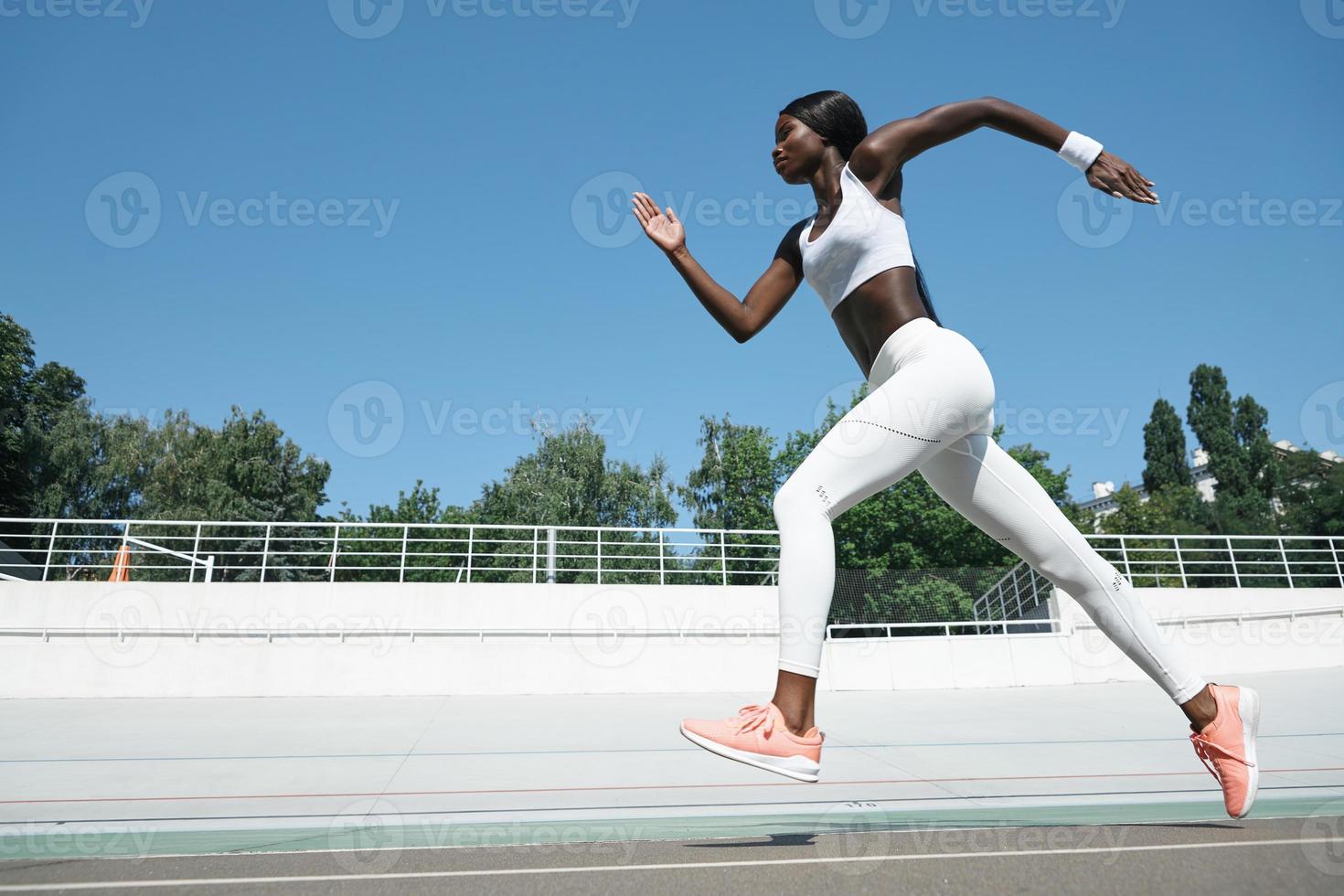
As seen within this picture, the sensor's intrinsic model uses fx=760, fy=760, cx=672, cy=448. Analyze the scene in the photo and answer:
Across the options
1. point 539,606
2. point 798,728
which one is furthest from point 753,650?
point 798,728

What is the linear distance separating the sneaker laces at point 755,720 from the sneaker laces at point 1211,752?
3.23ft

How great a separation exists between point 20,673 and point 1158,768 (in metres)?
9.66

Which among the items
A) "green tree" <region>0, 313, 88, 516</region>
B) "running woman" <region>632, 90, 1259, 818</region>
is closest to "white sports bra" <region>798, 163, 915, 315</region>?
"running woman" <region>632, 90, 1259, 818</region>

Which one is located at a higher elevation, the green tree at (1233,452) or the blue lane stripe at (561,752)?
the green tree at (1233,452)

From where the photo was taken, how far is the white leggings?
1589 millimetres

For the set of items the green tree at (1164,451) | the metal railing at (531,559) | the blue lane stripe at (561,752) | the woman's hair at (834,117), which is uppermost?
the green tree at (1164,451)

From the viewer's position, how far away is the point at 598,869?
50.8 inches

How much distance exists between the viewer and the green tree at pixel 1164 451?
4794cm

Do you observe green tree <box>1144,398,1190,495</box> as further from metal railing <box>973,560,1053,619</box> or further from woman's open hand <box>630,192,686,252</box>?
woman's open hand <box>630,192,686,252</box>

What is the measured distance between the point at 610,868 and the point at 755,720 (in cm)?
37

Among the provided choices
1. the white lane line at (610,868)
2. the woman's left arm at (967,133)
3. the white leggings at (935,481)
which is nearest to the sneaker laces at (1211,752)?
the white leggings at (935,481)

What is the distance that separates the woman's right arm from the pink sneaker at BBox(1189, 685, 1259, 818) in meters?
1.37

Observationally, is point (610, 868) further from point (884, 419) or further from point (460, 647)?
point (460, 647)

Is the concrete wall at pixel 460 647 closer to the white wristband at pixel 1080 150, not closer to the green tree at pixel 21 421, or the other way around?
the white wristband at pixel 1080 150
